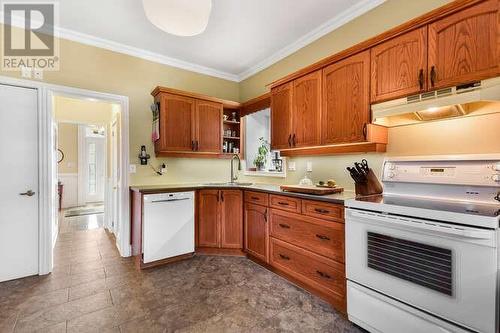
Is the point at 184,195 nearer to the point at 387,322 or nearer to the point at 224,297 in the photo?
the point at 224,297

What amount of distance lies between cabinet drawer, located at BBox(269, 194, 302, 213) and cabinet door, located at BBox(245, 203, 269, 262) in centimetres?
18

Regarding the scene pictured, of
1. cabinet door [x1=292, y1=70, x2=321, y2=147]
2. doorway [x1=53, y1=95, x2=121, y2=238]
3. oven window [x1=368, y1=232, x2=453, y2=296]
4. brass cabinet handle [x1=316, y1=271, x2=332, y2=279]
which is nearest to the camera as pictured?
oven window [x1=368, y1=232, x2=453, y2=296]

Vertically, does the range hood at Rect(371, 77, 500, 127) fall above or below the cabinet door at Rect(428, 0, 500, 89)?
below

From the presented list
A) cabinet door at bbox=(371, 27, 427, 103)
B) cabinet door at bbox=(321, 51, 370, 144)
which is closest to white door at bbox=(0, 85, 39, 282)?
cabinet door at bbox=(321, 51, 370, 144)

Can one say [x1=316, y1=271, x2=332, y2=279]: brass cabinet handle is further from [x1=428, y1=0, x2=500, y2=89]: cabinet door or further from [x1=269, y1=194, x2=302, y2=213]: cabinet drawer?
[x1=428, y1=0, x2=500, y2=89]: cabinet door

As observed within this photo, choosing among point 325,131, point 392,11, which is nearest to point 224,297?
point 325,131

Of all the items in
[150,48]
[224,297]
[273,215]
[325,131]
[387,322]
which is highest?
[150,48]

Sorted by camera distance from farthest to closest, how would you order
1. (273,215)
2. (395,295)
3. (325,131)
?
1. (273,215)
2. (325,131)
3. (395,295)

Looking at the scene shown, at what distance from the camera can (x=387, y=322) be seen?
1.57m

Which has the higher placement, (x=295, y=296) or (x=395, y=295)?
(x=395, y=295)

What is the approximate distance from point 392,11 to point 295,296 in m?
2.83

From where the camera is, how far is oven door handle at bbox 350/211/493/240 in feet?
3.95

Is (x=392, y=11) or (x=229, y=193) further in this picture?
(x=229, y=193)

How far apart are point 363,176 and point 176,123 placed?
2.46m
